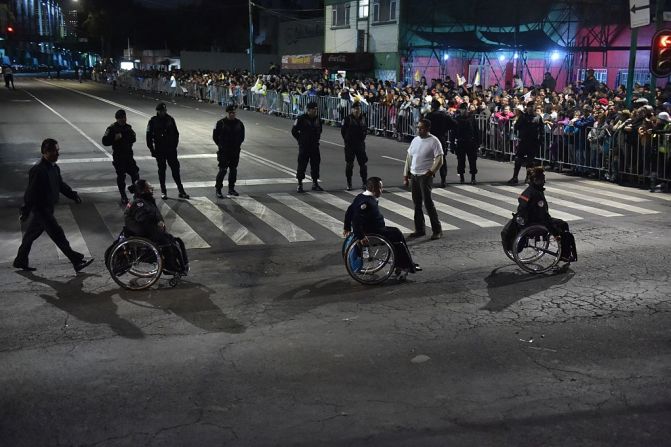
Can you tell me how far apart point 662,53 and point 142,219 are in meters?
10.0

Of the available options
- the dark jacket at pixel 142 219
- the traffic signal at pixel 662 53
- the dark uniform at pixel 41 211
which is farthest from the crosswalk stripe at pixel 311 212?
the traffic signal at pixel 662 53

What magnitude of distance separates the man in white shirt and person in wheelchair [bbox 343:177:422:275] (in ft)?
8.18

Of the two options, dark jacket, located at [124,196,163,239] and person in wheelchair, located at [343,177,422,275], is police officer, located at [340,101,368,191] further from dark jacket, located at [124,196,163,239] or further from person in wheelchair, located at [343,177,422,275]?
dark jacket, located at [124,196,163,239]

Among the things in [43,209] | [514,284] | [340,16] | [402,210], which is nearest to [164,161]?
[402,210]

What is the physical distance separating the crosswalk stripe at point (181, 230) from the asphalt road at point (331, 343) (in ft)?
0.19

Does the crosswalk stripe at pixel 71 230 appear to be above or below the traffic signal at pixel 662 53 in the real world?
below

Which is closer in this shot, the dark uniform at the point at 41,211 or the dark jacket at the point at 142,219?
the dark jacket at the point at 142,219

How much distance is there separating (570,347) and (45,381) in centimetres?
446

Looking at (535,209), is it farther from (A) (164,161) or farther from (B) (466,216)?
(A) (164,161)

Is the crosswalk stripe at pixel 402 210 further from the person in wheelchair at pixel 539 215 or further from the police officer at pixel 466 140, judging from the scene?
the police officer at pixel 466 140

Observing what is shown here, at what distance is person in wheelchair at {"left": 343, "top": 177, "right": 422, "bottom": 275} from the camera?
829 centimetres

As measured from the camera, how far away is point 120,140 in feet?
42.8

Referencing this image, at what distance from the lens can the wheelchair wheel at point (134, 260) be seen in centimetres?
809

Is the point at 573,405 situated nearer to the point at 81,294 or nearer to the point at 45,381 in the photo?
the point at 45,381
